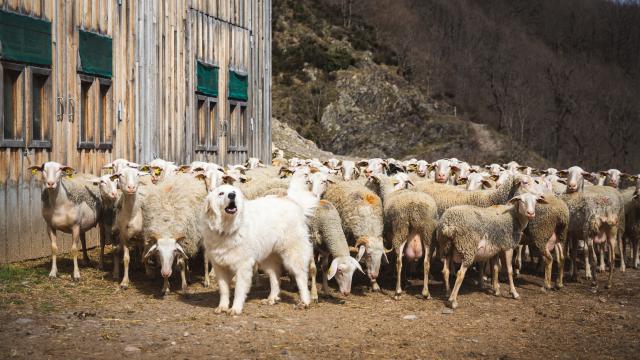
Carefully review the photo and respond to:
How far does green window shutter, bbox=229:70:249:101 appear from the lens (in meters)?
21.9

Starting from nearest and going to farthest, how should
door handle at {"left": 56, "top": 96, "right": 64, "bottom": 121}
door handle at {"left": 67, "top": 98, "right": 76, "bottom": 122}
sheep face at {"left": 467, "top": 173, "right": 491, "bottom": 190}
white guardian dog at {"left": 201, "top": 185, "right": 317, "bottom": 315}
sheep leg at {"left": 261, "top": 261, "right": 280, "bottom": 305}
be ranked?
white guardian dog at {"left": 201, "top": 185, "right": 317, "bottom": 315} < sheep leg at {"left": 261, "top": 261, "right": 280, "bottom": 305} < door handle at {"left": 56, "top": 96, "right": 64, "bottom": 121} < door handle at {"left": 67, "top": 98, "right": 76, "bottom": 122} < sheep face at {"left": 467, "top": 173, "right": 491, "bottom": 190}

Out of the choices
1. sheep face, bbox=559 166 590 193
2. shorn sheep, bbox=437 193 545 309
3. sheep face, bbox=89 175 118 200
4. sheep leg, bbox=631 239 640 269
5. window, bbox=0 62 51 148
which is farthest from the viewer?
sheep leg, bbox=631 239 640 269

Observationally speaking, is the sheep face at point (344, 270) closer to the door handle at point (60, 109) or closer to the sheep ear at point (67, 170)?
the sheep ear at point (67, 170)

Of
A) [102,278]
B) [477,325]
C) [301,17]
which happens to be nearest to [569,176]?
[477,325]

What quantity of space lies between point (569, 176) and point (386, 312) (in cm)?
650

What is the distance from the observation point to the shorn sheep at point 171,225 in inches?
434

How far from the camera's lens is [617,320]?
34.4 feet

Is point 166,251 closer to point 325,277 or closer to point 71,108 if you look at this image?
point 325,277

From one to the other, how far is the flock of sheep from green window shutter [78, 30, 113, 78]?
2430 mm

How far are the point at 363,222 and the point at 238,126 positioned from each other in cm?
1120

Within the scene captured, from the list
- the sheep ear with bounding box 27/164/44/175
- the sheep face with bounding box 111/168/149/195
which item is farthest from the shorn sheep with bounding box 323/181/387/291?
the sheep ear with bounding box 27/164/44/175

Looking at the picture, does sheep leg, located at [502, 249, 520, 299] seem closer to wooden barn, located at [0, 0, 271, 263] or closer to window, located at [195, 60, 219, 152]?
wooden barn, located at [0, 0, 271, 263]

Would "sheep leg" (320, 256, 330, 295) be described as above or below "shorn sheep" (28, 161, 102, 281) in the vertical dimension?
below

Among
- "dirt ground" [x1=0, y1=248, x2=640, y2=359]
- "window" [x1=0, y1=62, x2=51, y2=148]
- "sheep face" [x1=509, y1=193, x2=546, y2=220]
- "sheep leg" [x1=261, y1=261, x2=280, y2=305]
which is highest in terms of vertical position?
"window" [x1=0, y1=62, x2=51, y2=148]
